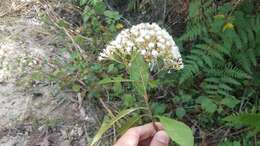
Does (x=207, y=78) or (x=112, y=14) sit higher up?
(x=112, y=14)

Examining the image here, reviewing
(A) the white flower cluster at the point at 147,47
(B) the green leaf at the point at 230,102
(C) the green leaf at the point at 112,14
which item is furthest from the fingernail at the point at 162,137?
(C) the green leaf at the point at 112,14

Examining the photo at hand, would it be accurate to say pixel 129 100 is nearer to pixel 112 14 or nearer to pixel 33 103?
pixel 33 103

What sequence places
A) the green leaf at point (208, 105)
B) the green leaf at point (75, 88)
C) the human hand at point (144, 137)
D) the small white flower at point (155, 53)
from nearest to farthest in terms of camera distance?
1. the human hand at point (144, 137)
2. the small white flower at point (155, 53)
3. the green leaf at point (208, 105)
4. the green leaf at point (75, 88)

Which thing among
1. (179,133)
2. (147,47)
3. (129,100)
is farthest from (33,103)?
(179,133)

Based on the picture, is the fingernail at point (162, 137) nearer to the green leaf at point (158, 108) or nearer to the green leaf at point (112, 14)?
the green leaf at point (158, 108)

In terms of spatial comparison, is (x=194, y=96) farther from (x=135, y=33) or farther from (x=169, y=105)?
(x=135, y=33)

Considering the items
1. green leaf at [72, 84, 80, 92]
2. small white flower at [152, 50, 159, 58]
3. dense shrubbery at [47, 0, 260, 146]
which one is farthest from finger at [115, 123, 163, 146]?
green leaf at [72, 84, 80, 92]
